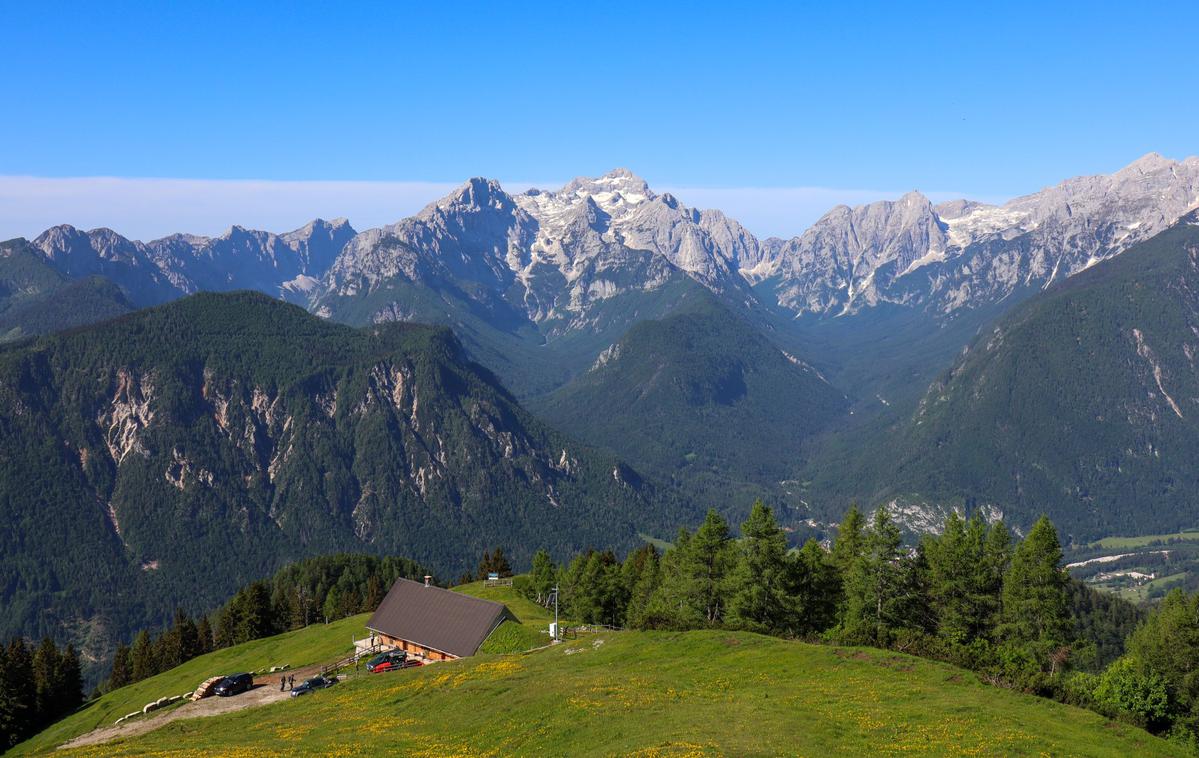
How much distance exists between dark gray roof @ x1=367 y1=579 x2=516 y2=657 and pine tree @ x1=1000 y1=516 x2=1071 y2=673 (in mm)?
54539

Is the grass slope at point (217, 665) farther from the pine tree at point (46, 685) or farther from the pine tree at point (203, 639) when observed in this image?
the pine tree at point (203, 639)

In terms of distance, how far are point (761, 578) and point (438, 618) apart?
41703 mm

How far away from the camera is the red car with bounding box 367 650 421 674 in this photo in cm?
9956

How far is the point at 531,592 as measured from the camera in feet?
504

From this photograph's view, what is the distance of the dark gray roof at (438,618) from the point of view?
349 ft

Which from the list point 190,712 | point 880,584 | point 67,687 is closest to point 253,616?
point 67,687

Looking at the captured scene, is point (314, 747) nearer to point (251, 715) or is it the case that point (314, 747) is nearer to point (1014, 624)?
point (251, 715)

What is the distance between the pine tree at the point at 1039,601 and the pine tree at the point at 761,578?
20.5m

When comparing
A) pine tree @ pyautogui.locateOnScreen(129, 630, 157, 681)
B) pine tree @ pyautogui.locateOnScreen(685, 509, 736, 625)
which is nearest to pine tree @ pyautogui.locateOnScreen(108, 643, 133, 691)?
pine tree @ pyautogui.locateOnScreen(129, 630, 157, 681)

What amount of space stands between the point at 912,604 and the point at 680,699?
38452 millimetres

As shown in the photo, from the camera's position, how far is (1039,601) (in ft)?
277

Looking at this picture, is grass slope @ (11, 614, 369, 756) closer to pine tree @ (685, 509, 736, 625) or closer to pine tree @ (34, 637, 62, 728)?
pine tree @ (34, 637, 62, 728)

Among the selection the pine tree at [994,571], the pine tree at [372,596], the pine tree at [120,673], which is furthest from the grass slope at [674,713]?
the pine tree at [120,673]

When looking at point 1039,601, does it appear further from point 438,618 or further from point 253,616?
point 253,616
